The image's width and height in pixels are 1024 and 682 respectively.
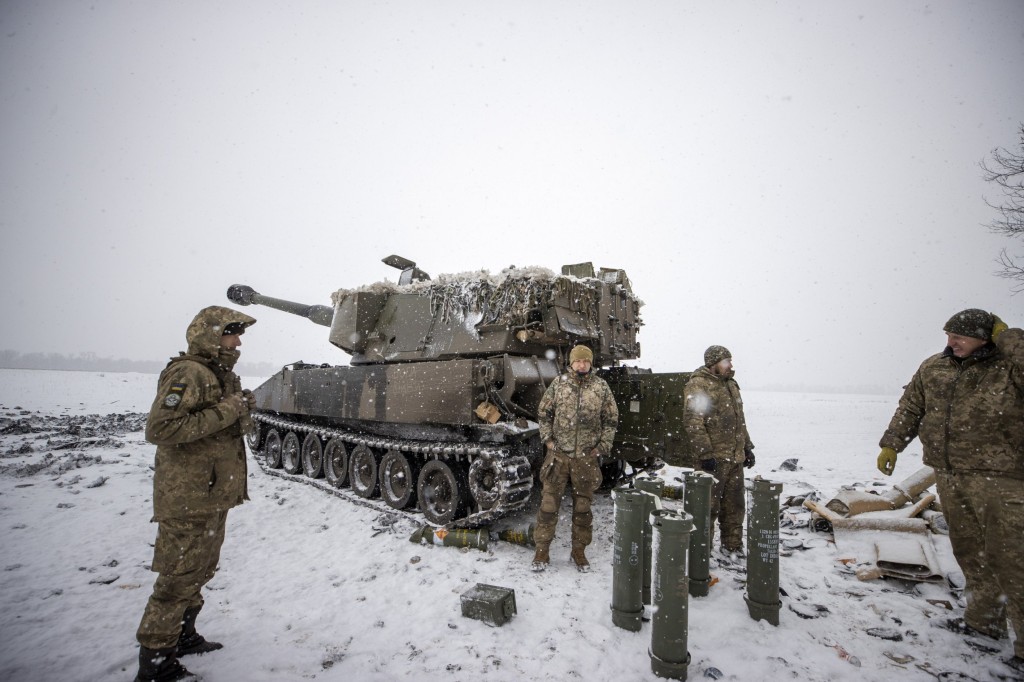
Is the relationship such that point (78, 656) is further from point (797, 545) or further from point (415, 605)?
point (797, 545)

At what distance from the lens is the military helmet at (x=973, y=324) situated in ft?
11.7

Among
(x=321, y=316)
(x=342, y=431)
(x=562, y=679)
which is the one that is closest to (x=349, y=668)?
(x=562, y=679)

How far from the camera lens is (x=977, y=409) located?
11.7 ft

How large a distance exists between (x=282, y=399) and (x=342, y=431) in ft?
7.22

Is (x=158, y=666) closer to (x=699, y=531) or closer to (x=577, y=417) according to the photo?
(x=577, y=417)

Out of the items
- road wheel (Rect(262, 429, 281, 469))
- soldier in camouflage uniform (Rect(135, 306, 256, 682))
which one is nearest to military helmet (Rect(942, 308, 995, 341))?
soldier in camouflage uniform (Rect(135, 306, 256, 682))

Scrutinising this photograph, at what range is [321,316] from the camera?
10203 millimetres

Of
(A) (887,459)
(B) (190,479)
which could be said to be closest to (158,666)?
(B) (190,479)

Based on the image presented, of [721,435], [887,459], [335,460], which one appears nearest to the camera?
[887,459]

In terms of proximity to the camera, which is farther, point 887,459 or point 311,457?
point 311,457

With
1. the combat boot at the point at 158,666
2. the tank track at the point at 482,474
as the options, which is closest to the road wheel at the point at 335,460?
the tank track at the point at 482,474

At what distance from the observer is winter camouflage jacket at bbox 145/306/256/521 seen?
3.10 metres

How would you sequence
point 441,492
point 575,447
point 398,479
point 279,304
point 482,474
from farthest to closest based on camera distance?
1. point 279,304
2. point 398,479
3. point 441,492
4. point 482,474
5. point 575,447

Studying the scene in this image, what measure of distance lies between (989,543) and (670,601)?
8.26ft
